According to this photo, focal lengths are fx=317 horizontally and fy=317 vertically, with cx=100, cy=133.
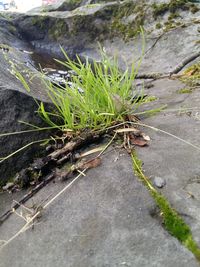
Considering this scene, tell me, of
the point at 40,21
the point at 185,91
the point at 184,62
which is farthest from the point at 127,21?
the point at 185,91

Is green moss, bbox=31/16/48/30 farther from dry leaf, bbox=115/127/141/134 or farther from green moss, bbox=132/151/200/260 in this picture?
green moss, bbox=132/151/200/260

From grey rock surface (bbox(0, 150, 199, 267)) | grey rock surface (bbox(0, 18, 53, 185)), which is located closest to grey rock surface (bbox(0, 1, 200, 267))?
grey rock surface (bbox(0, 150, 199, 267))

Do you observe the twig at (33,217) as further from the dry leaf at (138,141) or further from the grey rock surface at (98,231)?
the dry leaf at (138,141)

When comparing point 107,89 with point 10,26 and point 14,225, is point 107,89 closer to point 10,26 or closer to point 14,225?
point 14,225

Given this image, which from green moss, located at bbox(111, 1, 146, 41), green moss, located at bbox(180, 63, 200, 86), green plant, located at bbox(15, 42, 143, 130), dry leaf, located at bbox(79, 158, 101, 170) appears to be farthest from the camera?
green moss, located at bbox(111, 1, 146, 41)

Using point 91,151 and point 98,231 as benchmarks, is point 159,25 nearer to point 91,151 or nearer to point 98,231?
point 91,151
